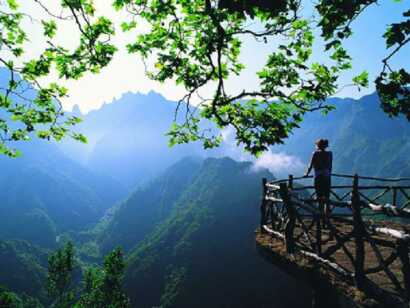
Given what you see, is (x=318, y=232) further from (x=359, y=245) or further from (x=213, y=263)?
(x=213, y=263)

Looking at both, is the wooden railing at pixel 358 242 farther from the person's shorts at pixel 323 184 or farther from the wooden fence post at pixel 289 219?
the person's shorts at pixel 323 184

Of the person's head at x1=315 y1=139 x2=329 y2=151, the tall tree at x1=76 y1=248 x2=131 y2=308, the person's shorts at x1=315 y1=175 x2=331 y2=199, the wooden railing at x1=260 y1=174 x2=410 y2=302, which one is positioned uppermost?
the person's head at x1=315 y1=139 x2=329 y2=151

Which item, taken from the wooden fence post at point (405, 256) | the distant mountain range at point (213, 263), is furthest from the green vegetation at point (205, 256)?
the wooden fence post at point (405, 256)

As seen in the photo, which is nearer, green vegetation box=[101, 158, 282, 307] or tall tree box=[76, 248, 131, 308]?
tall tree box=[76, 248, 131, 308]

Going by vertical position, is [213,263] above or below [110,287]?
below

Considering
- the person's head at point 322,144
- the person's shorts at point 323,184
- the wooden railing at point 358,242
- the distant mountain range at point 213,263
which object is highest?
the person's head at point 322,144

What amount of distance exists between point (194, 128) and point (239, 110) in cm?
162

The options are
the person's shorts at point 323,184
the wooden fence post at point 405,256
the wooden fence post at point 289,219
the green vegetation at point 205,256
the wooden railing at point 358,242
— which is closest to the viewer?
the wooden fence post at point 405,256

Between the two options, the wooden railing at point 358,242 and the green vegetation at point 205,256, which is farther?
the green vegetation at point 205,256

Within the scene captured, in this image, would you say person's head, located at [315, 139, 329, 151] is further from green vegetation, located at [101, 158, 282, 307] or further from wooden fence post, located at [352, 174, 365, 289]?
green vegetation, located at [101, 158, 282, 307]

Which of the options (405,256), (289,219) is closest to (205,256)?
(289,219)

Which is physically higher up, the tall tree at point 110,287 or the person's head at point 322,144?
the person's head at point 322,144

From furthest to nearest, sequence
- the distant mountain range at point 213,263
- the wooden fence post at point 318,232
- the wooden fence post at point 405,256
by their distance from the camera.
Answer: the distant mountain range at point 213,263
the wooden fence post at point 318,232
the wooden fence post at point 405,256

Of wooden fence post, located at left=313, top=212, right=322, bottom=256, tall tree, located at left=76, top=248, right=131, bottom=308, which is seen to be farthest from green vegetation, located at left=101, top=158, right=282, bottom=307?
wooden fence post, located at left=313, top=212, right=322, bottom=256
